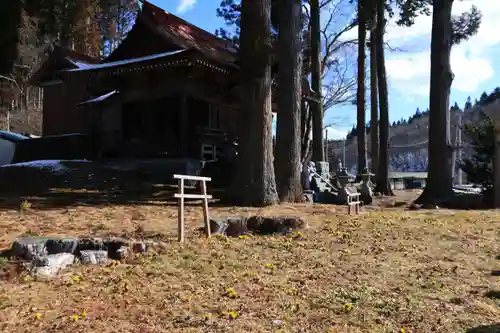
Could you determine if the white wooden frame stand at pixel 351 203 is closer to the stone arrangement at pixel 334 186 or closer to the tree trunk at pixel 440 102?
the stone arrangement at pixel 334 186

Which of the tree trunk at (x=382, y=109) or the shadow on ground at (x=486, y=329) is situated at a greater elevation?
the tree trunk at (x=382, y=109)

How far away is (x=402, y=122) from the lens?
89.1 m

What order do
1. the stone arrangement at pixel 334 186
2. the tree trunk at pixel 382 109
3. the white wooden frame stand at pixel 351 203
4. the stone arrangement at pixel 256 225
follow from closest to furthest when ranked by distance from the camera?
1. the stone arrangement at pixel 256 225
2. the white wooden frame stand at pixel 351 203
3. the stone arrangement at pixel 334 186
4. the tree trunk at pixel 382 109

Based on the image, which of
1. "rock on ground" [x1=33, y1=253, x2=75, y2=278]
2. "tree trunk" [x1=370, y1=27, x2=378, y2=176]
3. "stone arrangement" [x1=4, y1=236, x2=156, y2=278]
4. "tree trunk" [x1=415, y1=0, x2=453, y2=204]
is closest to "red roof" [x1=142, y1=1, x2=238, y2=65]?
"tree trunk" [x1=415, y1=0, x2=453, y2=204]

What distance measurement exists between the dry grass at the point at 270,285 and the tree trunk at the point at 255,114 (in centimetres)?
301

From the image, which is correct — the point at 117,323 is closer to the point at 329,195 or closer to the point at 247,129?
the point at 247,129

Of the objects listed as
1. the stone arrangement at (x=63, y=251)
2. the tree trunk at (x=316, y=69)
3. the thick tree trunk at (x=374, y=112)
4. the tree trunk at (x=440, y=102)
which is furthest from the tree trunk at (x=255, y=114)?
the thick tree trunk at (x=374, y=112)

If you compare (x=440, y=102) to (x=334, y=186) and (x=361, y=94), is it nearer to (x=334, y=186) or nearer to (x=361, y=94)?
(x=334, y=186)

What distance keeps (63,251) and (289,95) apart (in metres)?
8.34

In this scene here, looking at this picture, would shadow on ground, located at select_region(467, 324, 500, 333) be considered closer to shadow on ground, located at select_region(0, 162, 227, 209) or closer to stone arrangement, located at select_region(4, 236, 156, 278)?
stone arrangement, located at select_region(4, 236, 156, 278)

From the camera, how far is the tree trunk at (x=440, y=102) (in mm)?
15547

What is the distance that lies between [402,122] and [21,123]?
64.3 metres

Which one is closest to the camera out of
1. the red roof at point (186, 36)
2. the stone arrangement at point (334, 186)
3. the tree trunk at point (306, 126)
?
the stone arrangement at point (334, 186)

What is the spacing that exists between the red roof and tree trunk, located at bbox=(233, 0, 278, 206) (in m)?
4.95
